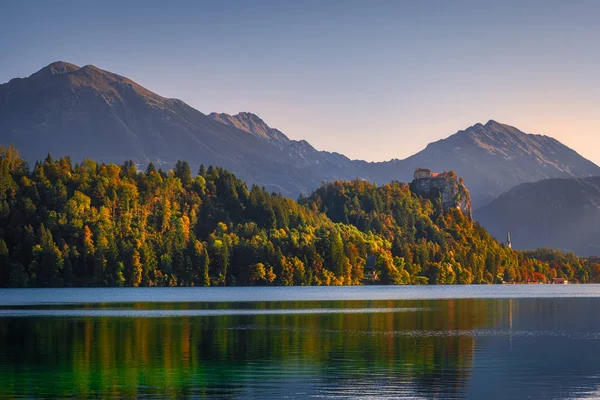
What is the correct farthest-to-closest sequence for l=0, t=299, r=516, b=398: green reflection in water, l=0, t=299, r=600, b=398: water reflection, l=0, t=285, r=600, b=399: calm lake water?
l=0, t=299, r=516, b=398: green reflection in water, l=0, t=299, r=600, b=398: water reflection, l=0, t=285, r=600, b=399: calm lake water

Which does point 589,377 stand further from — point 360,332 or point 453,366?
point 360,332

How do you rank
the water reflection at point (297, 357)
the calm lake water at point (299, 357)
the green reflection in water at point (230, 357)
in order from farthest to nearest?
the green reflection in water at point (230, 357), the water reflection at point (297, 357), the calm lake water at point (299, 357)

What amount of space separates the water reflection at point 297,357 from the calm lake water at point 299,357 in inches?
3.7

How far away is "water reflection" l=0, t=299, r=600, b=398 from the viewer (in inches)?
1877

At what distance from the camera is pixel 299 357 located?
60.8 m

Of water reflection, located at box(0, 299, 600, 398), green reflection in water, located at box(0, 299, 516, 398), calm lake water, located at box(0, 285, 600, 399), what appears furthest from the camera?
green reflection in water, located at box(0, 299, 516, 398)

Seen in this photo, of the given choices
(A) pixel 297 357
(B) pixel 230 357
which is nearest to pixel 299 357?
(A) pixel 297 357

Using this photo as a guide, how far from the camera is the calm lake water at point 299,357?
4741cm

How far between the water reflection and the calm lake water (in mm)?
95

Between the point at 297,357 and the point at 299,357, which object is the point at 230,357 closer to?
the point at 297,357

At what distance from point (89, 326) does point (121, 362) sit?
103ft

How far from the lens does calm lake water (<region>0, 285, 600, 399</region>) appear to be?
156ft

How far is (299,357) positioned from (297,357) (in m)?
0.12

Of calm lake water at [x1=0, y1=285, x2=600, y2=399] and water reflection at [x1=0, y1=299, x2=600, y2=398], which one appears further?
water reflection at [x1=0, y1=299, x2=600, y2=398]
